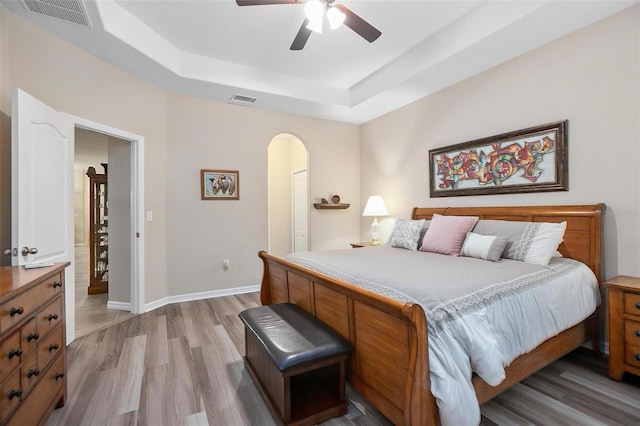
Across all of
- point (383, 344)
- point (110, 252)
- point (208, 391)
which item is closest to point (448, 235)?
point (383, 344)

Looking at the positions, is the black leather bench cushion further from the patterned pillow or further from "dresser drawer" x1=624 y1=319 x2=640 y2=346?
"dresser drawer" x1=624 y1=319 x2=640 y2=346

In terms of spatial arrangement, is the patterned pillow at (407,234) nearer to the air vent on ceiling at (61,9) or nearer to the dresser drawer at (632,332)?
the dresser drawer at (632,332)

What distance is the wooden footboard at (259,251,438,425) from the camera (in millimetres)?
1299

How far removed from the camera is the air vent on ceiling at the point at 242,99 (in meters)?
4.03

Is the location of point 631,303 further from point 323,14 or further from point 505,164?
point 323,14

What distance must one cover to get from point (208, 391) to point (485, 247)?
7.88 feet

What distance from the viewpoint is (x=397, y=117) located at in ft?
14.9

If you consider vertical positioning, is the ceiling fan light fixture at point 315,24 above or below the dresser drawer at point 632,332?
above

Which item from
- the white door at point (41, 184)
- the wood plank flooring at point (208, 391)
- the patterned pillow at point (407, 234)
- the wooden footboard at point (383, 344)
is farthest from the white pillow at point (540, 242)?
the white door at point (41, 184)

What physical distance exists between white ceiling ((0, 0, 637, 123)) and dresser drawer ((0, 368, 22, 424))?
8.21 feet

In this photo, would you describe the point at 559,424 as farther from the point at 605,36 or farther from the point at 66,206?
the point at 66,206

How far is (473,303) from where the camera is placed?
5.11 feet

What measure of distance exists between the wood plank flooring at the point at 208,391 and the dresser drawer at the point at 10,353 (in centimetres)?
68

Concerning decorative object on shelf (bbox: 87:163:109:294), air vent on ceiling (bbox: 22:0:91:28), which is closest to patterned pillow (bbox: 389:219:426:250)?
air vent on ceiling (bbox: 22:0:91:28)
